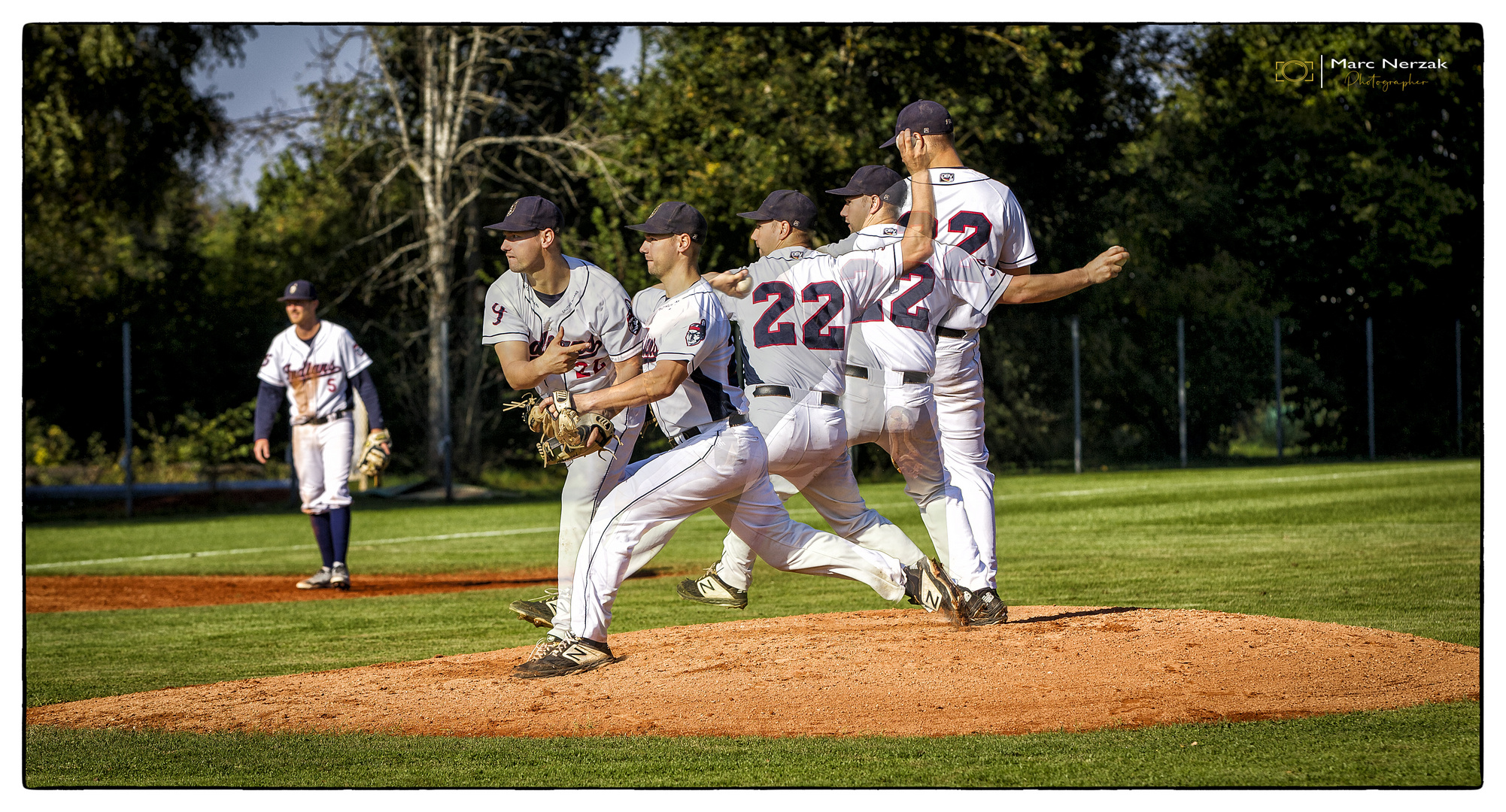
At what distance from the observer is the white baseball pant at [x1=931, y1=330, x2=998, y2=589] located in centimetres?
624

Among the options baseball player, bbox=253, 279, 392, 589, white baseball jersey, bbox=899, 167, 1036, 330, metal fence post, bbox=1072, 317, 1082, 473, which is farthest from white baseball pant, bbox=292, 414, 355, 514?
metal fence post, bbox=1072, 317, 1082, 473

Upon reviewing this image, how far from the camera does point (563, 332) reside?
5793 millimetres

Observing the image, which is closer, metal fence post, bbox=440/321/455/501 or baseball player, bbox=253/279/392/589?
baseball player, bbox=253/279/392/589

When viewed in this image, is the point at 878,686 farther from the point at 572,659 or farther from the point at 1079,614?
the point at 1079,614

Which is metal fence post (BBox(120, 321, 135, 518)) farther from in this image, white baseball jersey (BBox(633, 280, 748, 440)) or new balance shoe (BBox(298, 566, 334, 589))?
white baseball jersey (BBox(633, 280, 748, 440))

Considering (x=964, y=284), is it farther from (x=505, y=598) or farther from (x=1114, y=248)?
(x=505, y=598)

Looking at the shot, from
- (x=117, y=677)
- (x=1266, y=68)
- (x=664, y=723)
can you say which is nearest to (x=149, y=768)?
(x=664, y=723)

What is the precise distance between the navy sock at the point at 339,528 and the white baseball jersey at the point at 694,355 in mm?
4416

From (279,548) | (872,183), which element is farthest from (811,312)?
(279,548)

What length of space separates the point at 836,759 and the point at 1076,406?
1627 cm

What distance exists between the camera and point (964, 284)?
620 cm

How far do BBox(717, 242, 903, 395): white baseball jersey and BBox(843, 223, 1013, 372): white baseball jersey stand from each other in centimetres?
10

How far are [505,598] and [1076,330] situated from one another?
43.6ft

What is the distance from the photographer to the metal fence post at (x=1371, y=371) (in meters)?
20.7
